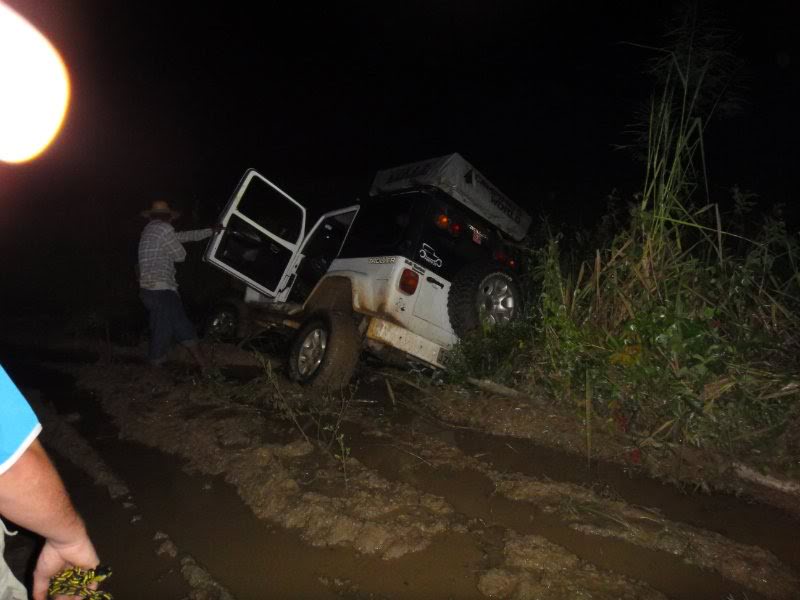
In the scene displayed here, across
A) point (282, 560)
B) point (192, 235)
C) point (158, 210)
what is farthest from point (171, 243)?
point (282, 560)

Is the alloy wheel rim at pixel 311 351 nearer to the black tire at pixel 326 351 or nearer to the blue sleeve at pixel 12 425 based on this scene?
the black tire at pixel 326 351

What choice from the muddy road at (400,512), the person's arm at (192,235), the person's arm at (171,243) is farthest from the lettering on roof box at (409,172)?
the person's arm at (171,243)

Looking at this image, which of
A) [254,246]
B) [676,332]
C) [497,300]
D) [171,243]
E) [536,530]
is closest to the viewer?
[536,530]

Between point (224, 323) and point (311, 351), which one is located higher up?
point (311, 351)

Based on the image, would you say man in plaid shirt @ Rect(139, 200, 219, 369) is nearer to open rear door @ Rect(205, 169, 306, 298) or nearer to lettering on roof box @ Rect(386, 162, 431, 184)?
open rear door @ Rect(205, 169, 306, 298)

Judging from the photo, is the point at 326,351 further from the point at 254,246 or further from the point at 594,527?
the point at 594,527

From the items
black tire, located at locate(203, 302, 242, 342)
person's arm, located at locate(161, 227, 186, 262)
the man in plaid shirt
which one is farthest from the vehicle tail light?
black tire, located at locate(203, 302, 242, 342)

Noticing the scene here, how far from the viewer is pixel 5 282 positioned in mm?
15055

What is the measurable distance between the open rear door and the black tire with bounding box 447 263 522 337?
2.51 meters

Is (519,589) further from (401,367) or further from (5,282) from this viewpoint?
(5,282)

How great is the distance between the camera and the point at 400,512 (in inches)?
90.4

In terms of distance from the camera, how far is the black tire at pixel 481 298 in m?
4.38

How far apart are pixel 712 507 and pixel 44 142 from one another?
A: 2600 centimetres

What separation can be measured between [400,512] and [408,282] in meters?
2.41
